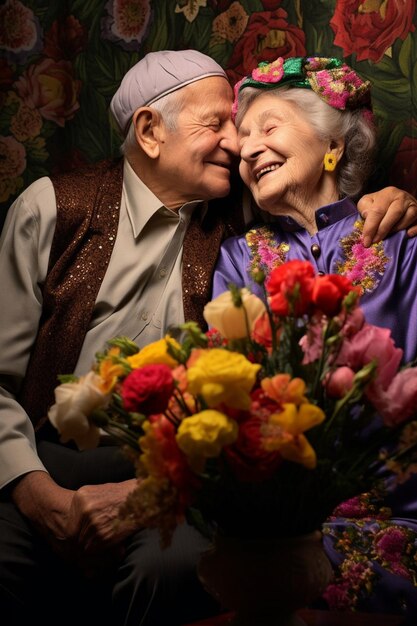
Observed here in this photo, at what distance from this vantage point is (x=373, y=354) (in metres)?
1.04

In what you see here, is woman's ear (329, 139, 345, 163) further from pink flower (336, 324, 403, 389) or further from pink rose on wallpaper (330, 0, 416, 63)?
pink flower (336, 324, 403, 389)

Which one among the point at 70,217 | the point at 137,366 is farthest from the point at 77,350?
the point at 137,366

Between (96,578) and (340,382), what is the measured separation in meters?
0.84

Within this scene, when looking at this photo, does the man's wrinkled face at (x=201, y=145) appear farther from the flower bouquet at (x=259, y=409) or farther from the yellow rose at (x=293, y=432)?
the yellow rose at (x=293, y=432)

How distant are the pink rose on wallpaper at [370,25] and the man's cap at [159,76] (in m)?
0.32

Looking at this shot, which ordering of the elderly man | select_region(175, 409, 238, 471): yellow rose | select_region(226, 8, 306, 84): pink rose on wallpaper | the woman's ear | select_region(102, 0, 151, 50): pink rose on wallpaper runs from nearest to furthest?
select_region(175, 409, 238, 471): yellow rose < the elderly man < the woman's ear < select_region(226, 8, 306, 84): pink rose on wallpaper < select_region(102, 0, 151, 50): pink rose on wallpaper

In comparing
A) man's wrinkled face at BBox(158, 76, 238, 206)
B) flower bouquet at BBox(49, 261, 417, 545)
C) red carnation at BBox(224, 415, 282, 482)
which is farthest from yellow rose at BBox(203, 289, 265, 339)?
man's wrinkled face at BBox(158, 76, 238, 206)

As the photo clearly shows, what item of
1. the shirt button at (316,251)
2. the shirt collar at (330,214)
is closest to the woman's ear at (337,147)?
the shirt collar at (330,214)

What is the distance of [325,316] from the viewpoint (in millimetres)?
1064

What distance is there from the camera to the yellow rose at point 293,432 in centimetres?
96

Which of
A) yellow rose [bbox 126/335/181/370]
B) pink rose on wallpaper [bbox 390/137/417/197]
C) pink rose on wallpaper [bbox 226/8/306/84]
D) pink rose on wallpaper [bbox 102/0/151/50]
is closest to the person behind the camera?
yellow rose [bbox 126/335/181/370]

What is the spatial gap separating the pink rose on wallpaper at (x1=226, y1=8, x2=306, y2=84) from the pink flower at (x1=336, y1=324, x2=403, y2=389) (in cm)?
127

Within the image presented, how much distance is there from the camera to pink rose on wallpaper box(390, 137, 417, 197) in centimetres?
202

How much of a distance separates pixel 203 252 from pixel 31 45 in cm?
82
